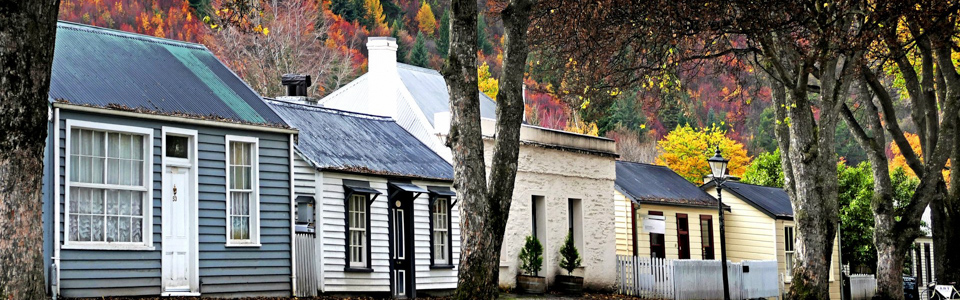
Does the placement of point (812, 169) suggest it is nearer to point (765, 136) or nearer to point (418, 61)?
point (418, 61)

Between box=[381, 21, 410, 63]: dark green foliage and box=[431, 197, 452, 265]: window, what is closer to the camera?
box=[431, 197, 452, 265]: window

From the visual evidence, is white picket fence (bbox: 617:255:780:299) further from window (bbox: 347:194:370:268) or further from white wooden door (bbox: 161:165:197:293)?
white wooden door (bbox: 161:165:197:293)

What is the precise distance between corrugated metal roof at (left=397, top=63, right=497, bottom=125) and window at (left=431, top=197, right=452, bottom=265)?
2811mm

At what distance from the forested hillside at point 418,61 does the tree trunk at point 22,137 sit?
587cm

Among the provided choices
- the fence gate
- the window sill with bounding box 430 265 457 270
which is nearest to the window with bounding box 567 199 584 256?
the window sill with bounding box 430 265 457 270

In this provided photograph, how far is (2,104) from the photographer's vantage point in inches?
387

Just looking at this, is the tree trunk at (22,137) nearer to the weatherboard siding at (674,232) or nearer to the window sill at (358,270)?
the window sill at (358,270)

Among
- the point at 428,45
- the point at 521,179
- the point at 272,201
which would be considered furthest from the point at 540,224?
the point at 428,45

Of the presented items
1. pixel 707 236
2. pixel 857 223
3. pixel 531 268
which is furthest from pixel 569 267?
pixel 857 223

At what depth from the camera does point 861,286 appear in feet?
127

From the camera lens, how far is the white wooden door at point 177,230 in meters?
18.3

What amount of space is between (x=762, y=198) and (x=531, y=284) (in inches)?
523

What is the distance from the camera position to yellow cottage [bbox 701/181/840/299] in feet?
118

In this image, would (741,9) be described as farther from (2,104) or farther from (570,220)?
(2,104)
